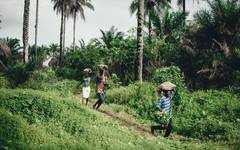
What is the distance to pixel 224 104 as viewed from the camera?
62.9ft

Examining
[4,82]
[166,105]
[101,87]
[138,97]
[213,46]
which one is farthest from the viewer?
[213,46]

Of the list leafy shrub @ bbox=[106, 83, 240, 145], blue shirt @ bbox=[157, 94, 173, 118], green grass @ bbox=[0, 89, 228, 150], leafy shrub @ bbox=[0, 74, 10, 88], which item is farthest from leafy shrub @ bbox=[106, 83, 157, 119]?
leafy shrub @ bbox=[0, 74, 10, 88]

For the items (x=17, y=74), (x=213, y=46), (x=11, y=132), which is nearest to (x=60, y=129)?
(x=11, y=132)

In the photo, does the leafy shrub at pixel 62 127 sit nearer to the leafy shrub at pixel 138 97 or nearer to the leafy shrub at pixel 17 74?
the leafy shrub at pixel 138 97

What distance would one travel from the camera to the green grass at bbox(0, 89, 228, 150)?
35.1ft

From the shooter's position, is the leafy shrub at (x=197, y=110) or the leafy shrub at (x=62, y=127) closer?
the leafy shrub at (x=62, y=127)

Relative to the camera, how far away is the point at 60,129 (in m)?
11.8

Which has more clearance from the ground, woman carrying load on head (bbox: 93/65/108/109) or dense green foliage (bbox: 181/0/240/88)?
dense green foliage (bbox: 181/0/240/88)

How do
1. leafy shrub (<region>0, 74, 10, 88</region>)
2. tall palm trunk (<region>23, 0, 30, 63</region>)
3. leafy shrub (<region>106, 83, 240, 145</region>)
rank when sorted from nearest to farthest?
leafy shrub (<region>106, 83, 240, 145</region>) → leafy shrub (<region>0, 74, 10, 88</region>) → tall palm trunk (<region>23, 0, 30, 63</region>)

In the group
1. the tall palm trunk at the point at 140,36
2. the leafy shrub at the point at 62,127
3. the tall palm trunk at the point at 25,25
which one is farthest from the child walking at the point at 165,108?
the tall palm trunk at the point at 25,25

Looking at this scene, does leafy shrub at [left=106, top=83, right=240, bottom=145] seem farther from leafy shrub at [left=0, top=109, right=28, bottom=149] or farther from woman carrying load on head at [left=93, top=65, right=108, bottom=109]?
leafy shrub at [left=0, top=109, right=28, bottom=149]

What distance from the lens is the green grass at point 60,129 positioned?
35.1 ft

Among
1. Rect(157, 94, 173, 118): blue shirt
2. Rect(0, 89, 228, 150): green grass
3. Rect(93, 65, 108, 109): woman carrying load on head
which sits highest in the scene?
Rect(93, 65, 108, 109): woman carrying load on head

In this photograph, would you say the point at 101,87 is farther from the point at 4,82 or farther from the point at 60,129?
the point at 4,82
